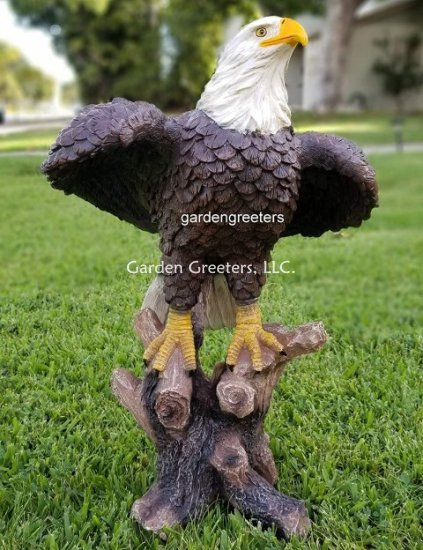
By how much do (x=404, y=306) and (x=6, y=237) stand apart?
261 cm

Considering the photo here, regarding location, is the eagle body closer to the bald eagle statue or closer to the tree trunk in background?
the bald eagle statue

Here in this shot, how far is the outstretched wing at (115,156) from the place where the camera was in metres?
1.22

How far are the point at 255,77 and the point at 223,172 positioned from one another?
225 mm

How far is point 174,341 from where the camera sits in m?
1.57

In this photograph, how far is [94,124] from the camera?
1.23m

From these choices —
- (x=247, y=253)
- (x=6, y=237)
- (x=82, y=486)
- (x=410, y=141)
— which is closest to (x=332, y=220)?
(x=247, y=253)

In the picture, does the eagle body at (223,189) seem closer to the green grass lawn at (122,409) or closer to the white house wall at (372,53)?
the green grass lawn at (122,409)

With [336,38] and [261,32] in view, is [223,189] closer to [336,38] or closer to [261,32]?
[261,32]

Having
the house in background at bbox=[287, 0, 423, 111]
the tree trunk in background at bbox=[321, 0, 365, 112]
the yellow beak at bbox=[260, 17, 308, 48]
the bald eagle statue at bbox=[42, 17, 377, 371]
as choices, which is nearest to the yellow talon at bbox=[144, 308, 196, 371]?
the bald eagle statue at bbox=[42, 17, 377, 371]

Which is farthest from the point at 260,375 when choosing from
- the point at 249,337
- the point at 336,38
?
the point at 336,38

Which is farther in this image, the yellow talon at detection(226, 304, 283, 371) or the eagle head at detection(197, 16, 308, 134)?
the yellow talon at detection(226, 304, 283, 371)

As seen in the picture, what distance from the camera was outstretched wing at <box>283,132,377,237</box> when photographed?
1.43 m

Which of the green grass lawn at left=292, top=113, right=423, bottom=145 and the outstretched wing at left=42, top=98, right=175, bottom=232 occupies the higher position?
the outstretched wing at left=42, top=98, right=175, bottom=232

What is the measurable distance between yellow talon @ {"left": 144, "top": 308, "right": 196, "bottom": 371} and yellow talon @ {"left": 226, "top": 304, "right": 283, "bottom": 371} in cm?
11
